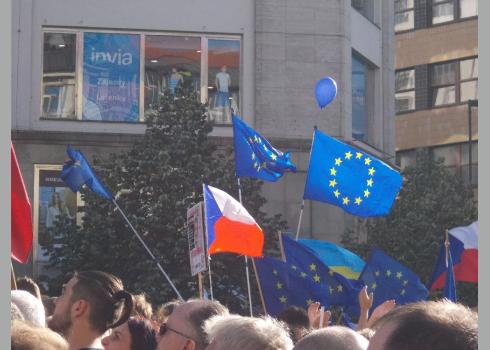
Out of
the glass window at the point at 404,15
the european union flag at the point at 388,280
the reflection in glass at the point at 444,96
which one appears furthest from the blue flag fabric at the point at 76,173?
the glass window at the point at 404,15

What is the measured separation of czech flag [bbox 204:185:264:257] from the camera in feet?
41.7

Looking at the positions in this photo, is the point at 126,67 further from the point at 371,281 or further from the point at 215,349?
the point at 215,349

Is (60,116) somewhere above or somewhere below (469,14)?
below

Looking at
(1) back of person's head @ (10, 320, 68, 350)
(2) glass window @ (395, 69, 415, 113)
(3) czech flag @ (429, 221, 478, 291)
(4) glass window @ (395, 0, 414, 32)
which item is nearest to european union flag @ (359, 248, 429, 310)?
(3) czech flag @ (429, 221, 478, 291)

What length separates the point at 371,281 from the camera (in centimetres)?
1283

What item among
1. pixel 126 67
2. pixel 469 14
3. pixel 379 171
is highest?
pixel 469 14

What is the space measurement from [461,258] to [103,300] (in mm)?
8673

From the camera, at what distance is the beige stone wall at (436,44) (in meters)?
43.2

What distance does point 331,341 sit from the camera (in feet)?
13.9

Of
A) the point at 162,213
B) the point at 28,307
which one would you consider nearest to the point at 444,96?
the point at 162,213

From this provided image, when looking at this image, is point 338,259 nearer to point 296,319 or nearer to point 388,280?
point 388,280

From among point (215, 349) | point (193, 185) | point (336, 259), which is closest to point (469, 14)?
point (193, 185)

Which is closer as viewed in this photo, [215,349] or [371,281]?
[215,349]

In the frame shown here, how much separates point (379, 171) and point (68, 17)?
14809 millimetres
